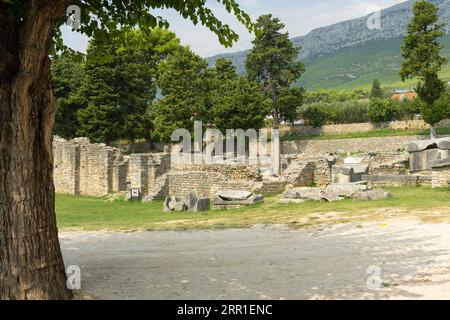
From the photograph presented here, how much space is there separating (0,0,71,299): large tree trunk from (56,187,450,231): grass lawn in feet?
25.7

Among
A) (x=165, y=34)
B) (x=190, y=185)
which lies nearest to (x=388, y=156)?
(x=190, y=185)

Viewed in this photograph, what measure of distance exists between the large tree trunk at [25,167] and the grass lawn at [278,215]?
7843 mm

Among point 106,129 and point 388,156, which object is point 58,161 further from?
point 388,156

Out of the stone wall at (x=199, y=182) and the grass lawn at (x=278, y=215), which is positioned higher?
the stone wall at (x=199, y=182)

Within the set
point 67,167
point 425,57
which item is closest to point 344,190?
point 67,167

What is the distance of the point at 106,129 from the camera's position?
41.7 meters

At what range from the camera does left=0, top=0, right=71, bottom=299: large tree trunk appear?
6.34 m

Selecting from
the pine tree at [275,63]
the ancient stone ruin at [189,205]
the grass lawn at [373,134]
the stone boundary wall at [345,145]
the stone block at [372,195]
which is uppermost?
the pine tree at [275,63]

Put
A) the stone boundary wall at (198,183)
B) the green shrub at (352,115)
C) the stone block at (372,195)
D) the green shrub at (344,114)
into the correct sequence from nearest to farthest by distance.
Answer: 1. the stone block at (372,195)
2. the stone boundary wall at (198,183)
3. the green shrub at (344,114)
4. the green shrub at (352,115)

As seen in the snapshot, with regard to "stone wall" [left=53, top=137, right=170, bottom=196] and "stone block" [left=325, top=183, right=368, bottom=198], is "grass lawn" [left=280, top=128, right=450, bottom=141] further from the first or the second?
"stone block" [left=325, top=183, right=368, bottom=198]

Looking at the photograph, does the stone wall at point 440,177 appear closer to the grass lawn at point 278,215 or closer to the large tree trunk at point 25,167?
the grass lawn at point 278,215

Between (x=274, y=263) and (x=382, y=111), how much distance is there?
56.0 m

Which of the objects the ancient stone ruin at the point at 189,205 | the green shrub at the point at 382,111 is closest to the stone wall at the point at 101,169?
the ancient stone ruin at the point at 189,205

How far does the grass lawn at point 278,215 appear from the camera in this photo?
13809 millimetres
